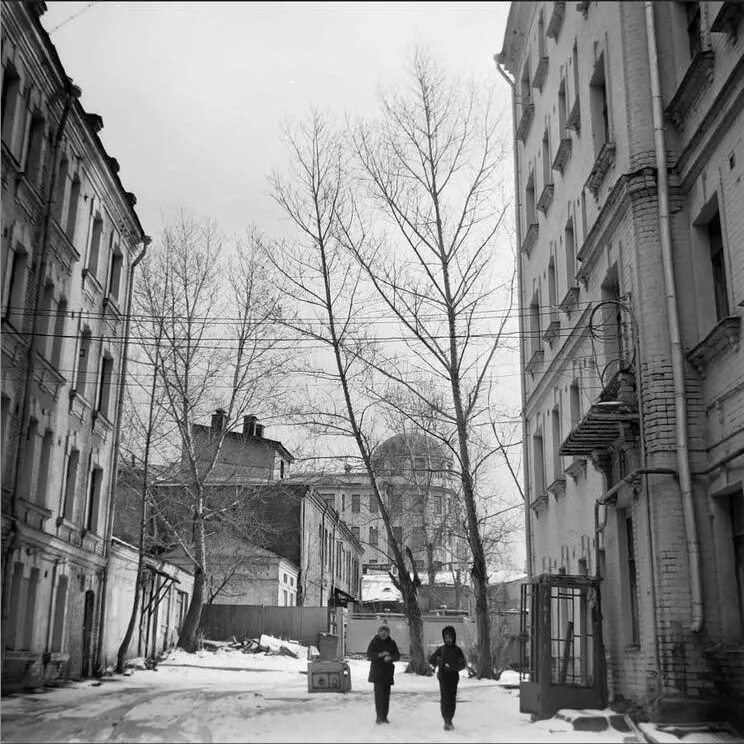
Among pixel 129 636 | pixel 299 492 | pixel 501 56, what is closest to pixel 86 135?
pixel 501 56

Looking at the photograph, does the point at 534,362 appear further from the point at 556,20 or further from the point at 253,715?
the point at 253,715

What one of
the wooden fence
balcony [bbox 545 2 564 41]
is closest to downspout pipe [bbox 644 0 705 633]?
balcony [bbox 545 2 564 41]

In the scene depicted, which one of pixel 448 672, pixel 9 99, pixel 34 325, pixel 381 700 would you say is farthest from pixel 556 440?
pixel 9 99

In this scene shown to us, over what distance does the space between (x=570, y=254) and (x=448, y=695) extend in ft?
30.5

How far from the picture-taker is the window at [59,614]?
2019 cm

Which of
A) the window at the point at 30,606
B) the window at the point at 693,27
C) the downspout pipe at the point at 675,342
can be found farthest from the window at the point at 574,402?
the window at the point at 30,606

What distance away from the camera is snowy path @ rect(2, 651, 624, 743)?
11.6 metres

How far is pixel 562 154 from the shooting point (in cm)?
1825

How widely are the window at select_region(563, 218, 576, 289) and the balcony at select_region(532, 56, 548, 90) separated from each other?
4575 millimetres

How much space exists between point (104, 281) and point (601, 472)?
14721 millimetres

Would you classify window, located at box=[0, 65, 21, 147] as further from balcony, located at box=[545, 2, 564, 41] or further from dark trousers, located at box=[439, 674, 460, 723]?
dark trousers, located at box=[439, 674, 460, 723]

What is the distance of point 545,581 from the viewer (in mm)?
13531

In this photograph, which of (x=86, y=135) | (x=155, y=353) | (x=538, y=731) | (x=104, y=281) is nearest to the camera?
(x=538, y=731)

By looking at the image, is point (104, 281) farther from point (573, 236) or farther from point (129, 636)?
point (573, 236)
